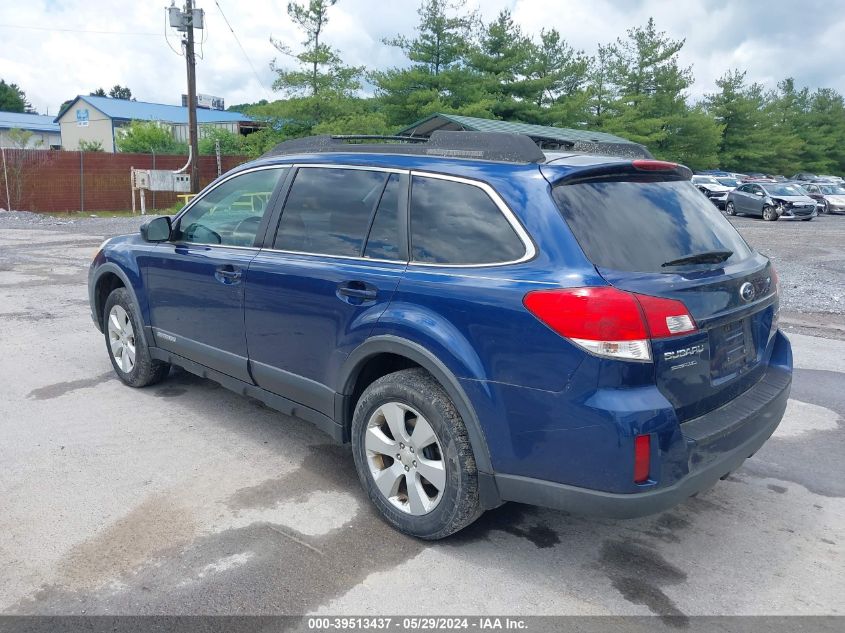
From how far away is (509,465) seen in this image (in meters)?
2.92

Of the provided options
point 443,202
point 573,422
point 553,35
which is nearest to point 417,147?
point 443,202

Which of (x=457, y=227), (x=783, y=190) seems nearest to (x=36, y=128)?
(x=783, y=190)

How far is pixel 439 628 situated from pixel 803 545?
1.87m

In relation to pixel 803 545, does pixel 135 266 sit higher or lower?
higher

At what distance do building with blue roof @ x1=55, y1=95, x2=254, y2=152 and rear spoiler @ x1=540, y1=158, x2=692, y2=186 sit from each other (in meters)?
58.5

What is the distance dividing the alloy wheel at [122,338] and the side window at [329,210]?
197 centimetres

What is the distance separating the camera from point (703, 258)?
10.3 feet

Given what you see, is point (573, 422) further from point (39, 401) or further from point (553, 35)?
point (553, 35)

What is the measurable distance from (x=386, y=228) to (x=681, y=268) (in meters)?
1.39

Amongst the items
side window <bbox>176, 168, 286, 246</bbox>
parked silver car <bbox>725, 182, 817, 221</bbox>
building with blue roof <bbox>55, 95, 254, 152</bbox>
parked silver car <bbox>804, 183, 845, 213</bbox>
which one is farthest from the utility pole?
building with blue roof <bbox>55, 95, 254, 152</bbox>

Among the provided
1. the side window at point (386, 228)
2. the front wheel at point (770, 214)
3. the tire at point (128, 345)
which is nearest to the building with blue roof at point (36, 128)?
the front wheel at point (770, 214)

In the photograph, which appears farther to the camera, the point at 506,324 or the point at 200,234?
the point at 200,234

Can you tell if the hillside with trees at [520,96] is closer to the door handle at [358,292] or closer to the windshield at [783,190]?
the windshield at [783,190]

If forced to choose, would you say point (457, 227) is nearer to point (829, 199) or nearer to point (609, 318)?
point (609, 318)
